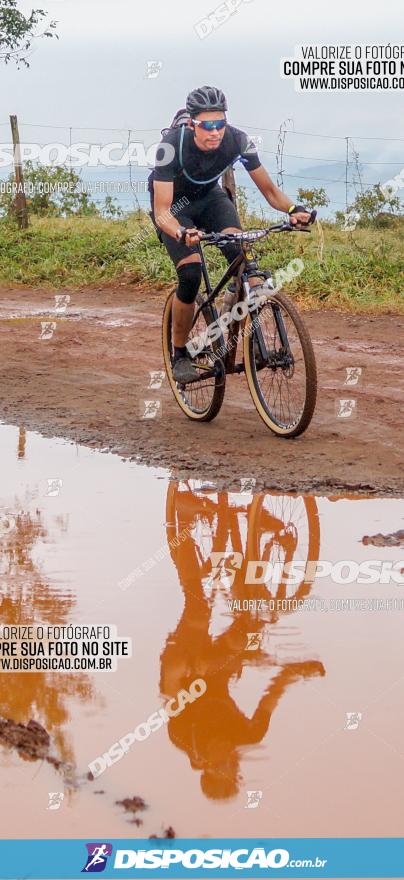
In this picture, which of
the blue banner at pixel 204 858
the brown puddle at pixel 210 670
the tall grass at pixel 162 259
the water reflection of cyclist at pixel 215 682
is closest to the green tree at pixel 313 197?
the tall grass at pixel 162 259

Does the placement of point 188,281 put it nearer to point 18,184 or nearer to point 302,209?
point 302,209

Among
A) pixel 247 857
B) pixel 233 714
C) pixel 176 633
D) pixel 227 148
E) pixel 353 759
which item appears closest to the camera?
pixel 247 857

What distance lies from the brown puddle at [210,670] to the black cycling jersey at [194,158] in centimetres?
209

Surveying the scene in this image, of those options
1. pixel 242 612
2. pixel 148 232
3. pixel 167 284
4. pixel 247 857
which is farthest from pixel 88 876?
pixel 148 232

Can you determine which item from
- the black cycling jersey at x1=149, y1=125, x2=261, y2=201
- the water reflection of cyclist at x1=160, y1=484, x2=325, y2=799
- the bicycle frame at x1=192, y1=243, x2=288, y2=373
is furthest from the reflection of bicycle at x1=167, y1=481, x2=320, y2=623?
the black cycling jersey at x1=149, y1=125, x2=261, y2=201

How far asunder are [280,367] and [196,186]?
1298 mm

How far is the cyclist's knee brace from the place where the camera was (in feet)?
24.3

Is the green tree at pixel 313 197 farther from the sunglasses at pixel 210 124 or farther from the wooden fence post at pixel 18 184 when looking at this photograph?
the sunglasses at pixel 210 124

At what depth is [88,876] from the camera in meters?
2.95

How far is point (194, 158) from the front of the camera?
7.14 metres

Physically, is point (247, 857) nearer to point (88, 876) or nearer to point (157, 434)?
point (88, 876)

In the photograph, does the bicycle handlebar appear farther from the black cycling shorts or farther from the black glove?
the black cycling shorts

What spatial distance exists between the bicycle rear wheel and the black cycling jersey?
87 cm

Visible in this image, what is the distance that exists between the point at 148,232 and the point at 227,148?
10.1 metres
